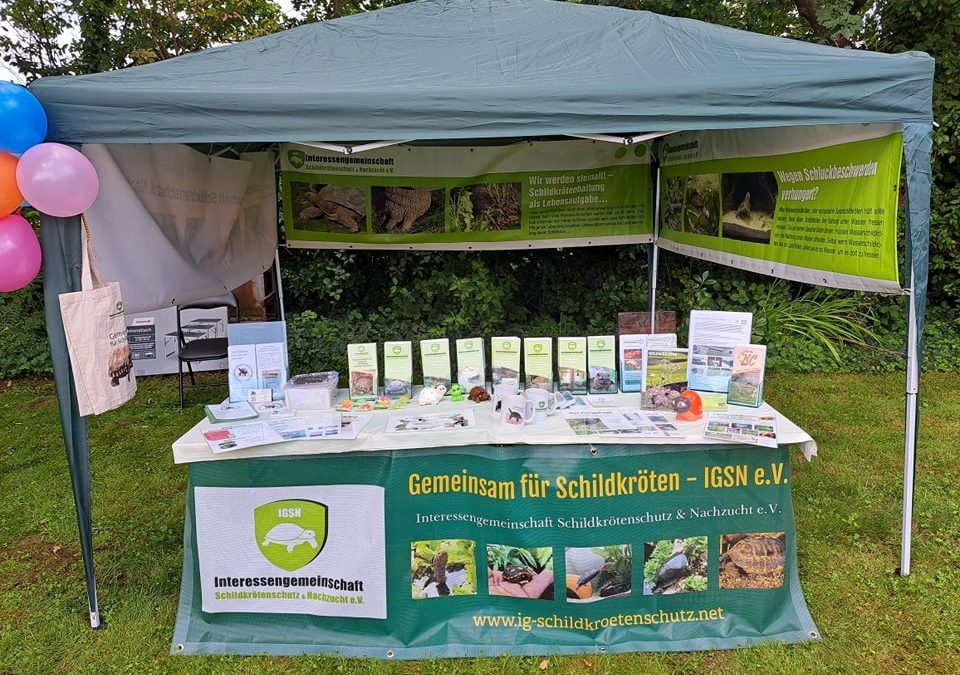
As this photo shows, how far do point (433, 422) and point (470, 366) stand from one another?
411 mm

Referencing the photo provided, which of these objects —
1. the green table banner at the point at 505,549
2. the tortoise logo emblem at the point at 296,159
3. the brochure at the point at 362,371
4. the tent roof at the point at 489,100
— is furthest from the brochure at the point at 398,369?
the tortoise logo emblem at the point at 296,159

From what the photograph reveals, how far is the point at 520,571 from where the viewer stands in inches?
84.2

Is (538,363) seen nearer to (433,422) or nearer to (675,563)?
(433,422)

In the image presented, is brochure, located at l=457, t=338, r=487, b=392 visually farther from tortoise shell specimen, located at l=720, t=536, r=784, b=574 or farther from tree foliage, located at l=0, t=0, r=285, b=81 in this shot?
tree foliage, located at l=0, t=0, r=285, b=81

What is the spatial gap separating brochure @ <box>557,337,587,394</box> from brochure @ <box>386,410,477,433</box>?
454 millimetres

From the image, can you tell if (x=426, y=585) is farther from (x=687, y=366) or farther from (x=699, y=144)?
(x=699, y=144)

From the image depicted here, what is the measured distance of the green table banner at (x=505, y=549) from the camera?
2125 millimetres

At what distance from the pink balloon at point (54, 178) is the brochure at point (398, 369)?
1169mm

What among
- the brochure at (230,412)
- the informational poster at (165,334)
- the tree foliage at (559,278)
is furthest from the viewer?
the informational poster at (165,334)

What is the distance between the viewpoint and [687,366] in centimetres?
251

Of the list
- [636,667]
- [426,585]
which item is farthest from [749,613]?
[426,585]

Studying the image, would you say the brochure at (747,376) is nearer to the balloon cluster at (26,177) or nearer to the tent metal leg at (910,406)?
the tent metal leg at (910,406)

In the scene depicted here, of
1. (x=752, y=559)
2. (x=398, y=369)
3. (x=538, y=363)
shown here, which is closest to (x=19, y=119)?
(x=398, y=369)

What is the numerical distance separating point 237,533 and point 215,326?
12.8 ft
